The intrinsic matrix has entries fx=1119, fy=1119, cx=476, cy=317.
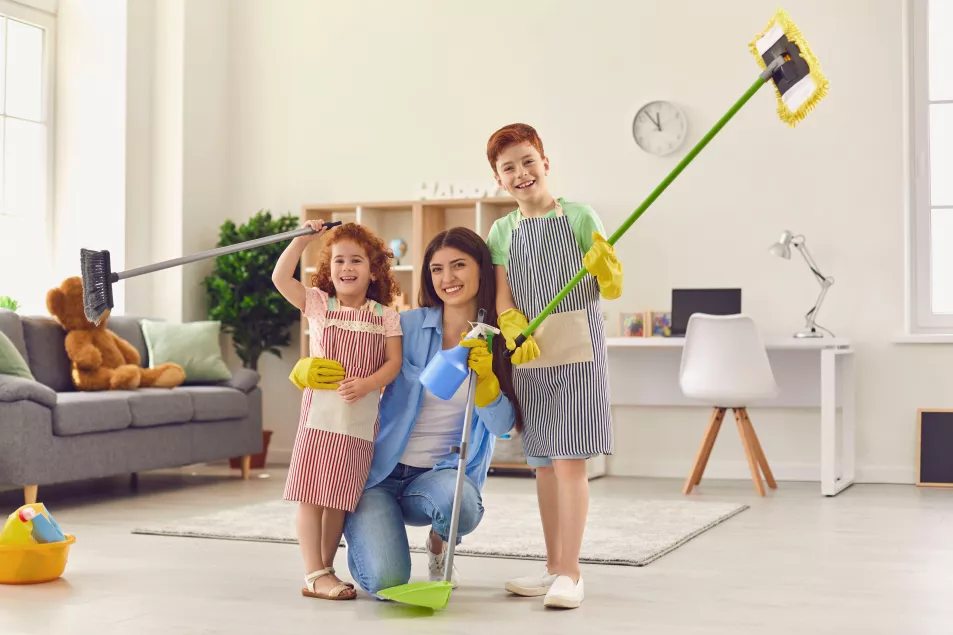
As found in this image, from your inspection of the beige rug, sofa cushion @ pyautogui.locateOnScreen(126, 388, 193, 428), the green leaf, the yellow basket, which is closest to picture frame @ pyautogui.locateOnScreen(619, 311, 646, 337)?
the beige rug

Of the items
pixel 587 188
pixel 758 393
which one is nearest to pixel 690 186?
pixel 587 188

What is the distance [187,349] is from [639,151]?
98.1 inches

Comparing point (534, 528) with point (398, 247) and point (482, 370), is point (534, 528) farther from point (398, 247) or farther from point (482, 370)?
point (398, 247)

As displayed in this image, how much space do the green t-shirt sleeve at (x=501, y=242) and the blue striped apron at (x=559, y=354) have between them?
4 centimetres

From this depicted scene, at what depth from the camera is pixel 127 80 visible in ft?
19.5

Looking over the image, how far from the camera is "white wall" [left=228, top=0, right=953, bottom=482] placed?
17.7 ft

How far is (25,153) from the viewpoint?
5.86m

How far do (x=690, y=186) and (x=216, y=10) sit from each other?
2.92m

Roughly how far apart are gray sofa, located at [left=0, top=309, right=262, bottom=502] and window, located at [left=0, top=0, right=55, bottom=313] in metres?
0.76

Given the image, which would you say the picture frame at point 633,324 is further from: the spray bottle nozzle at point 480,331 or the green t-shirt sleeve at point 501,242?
the spray bottle nozzle at point 480,331

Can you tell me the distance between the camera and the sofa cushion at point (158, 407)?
4688 mm

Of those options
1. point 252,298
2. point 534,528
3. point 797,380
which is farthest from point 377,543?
point 252,298

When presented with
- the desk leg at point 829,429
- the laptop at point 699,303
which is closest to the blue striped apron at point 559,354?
the desk leg at point 829,429

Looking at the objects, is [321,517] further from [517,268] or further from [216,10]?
[216,10]
